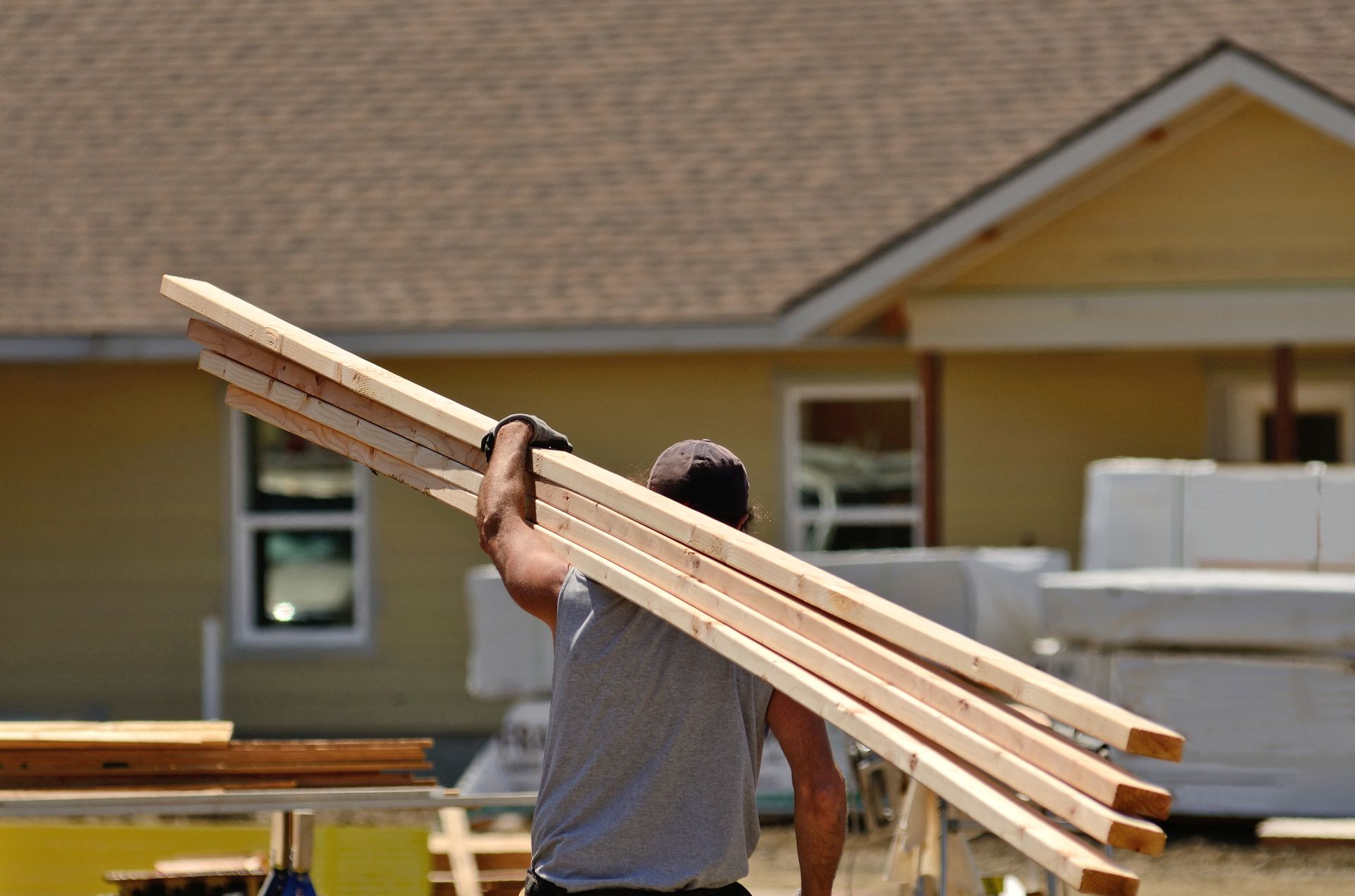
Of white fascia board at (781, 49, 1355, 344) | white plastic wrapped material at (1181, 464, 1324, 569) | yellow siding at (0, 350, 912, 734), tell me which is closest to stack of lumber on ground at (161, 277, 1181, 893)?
white plastic wrapped material at (1181, 464, 1324, 569)

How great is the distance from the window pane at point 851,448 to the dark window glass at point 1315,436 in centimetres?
266

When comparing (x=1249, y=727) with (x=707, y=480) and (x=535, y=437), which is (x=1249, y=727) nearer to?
(x=535, y=437)

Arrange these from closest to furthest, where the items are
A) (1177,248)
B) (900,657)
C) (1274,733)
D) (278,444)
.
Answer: (900,657) < (1274,733) < (1177,248) < (278,444)

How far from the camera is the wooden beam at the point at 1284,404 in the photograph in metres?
10.5

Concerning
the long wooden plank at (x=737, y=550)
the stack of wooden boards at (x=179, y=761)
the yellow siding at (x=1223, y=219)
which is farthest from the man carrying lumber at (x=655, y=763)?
the yellow siding at (x=1223, y=219)

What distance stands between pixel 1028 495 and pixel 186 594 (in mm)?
6628

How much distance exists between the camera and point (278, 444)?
13180 mm

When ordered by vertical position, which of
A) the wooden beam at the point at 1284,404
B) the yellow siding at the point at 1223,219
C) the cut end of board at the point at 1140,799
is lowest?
the cut end of board at the point at 1140,799

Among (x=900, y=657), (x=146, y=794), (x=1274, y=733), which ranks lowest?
(x=1274, y=733)

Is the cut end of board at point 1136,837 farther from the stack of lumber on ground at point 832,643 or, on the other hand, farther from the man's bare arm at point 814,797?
the man's bare arm at point 814,797

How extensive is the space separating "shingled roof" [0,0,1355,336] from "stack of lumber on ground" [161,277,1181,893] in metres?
7.29

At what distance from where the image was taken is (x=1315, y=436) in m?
12.3

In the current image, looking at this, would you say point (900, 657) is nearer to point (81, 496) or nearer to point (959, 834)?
point (959, 834)

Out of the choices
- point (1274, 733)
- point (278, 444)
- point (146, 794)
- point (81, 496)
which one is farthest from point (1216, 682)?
point (81, 496)
